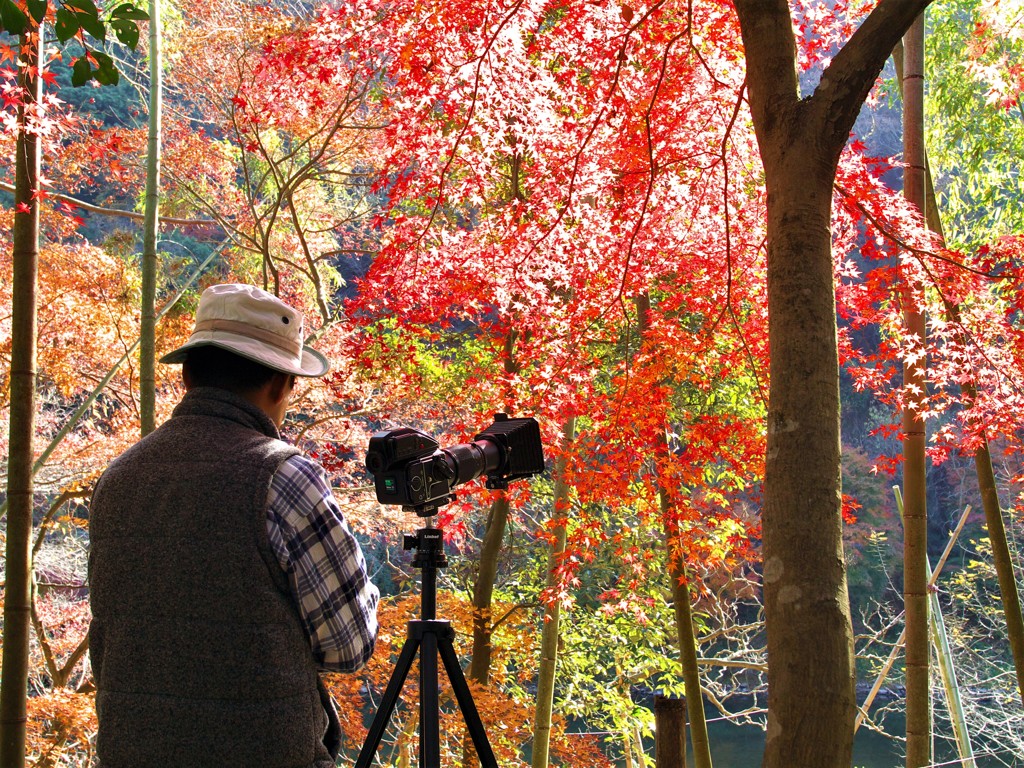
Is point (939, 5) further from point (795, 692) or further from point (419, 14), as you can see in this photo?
point (795, 692)

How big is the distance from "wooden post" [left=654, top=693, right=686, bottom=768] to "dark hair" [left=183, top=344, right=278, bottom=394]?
4.63 ft

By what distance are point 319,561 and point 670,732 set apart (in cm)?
142

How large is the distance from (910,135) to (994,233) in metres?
3.52

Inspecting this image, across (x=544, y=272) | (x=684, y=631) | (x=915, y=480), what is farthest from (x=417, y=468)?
(x=684, y=631)

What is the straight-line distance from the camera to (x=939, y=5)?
7090 mm

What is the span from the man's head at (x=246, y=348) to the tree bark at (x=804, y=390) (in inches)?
34.5

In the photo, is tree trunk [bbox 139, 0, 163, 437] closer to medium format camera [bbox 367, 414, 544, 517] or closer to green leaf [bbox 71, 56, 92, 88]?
green leaf [bbox 71, 56, 92, 88]

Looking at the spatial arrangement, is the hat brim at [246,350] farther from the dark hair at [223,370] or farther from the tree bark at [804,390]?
the tree bark at [804,390]

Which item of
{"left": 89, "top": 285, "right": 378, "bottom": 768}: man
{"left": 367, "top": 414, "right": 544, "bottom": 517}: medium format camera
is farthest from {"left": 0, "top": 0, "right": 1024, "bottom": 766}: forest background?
{"left": 89, "top": 285, "right": 378, "bottom": 768}: man

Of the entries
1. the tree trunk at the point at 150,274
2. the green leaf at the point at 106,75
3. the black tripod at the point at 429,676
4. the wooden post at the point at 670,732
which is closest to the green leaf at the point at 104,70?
the green leaf at the point at 106,75

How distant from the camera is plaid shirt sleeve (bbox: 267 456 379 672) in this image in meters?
1.09

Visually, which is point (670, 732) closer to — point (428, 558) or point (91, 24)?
point (428, 558)

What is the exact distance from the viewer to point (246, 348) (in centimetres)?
121

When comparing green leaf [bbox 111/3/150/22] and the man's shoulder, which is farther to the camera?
green leaf [bbox 111/3/150/22]
